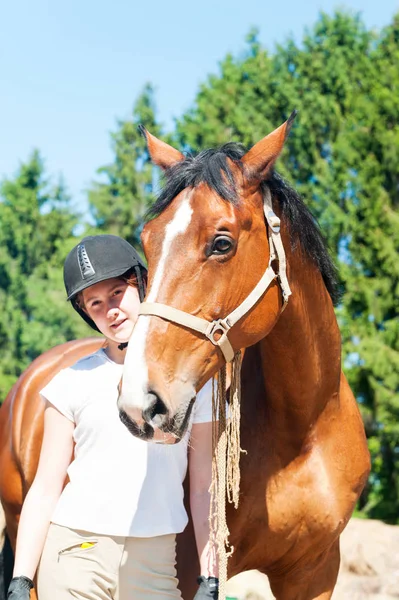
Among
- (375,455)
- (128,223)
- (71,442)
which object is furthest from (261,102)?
(71,442)

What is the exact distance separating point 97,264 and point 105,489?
0.78 meters

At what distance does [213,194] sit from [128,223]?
20.4 m

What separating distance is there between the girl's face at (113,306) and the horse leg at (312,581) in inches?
53.4

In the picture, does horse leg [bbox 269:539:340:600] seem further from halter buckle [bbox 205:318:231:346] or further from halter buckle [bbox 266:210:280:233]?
halter buckle [bbox 266:210:280:233]

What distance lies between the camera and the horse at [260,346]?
88.3 inches

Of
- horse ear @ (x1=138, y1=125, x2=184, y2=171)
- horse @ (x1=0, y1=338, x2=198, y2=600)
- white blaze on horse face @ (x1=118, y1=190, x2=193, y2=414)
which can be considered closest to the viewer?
white blaze on horse face @ (x1=118, y1=190, x2=193, y2=414)

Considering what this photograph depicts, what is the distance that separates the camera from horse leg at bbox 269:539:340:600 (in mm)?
3141

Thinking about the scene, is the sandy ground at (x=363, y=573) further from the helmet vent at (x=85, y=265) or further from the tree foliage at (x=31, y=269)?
the tree foliage at (x=31, y=269)

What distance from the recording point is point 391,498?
15.4m

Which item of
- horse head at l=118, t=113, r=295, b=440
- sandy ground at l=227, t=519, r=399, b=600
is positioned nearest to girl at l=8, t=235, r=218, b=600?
horse head at l=118, t=113, r=295, b=440

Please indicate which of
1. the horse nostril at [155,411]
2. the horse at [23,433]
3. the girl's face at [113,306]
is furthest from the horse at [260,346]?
the horse at [23,433]

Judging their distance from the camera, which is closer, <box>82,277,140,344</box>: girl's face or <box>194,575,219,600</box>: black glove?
<box>194,575,219,600</box>: black glove

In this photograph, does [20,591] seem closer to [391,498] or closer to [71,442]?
[71,442]

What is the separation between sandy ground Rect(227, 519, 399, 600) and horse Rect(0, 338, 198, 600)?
8.34 ft
